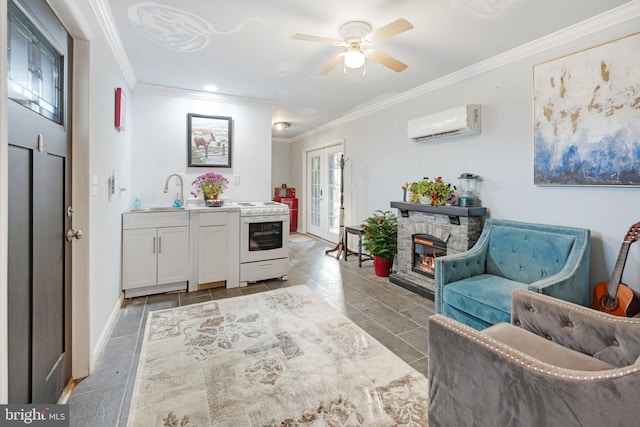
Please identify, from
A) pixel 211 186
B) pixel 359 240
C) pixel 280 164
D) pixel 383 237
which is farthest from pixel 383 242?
pixel 280 164

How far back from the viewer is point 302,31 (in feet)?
8.16

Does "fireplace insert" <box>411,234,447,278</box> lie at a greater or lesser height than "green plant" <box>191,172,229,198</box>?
lesser

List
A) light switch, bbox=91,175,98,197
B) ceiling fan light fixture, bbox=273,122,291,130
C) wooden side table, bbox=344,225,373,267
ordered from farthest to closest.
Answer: ceiling fan light fixture, bbox=273,122,291,130 → wooden side table, bbox=344,225,373,267 → light switch, bbox=91,175,98,197

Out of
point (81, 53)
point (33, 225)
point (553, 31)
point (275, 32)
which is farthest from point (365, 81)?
point (33, 225)

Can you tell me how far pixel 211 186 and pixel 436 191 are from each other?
2.71 meters

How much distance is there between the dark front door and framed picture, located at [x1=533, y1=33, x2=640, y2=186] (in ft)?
11.4

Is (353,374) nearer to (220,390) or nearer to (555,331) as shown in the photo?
(220,390)

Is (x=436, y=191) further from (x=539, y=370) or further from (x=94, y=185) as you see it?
(x=94, y=185)

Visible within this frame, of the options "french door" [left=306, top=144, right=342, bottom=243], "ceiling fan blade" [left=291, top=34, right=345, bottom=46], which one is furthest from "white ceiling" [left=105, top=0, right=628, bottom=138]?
"french door" [left=306, top=144, right=342, bottom=243]

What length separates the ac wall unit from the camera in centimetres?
318

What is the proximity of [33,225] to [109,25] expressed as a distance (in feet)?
5.77

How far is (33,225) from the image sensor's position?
1372mm

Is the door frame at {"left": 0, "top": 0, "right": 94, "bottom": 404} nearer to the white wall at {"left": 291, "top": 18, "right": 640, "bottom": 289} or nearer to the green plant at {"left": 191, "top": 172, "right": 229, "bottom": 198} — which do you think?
the green plant at {"left": 191, "top": 172, "right": 229, "bottom": 198}

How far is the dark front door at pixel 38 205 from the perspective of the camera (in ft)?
3.98
